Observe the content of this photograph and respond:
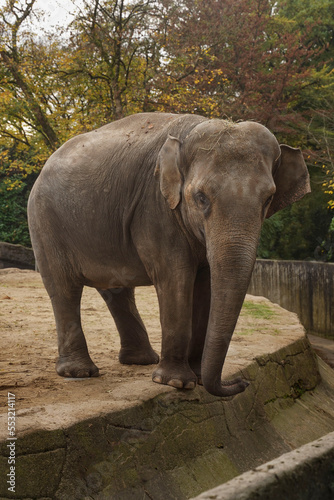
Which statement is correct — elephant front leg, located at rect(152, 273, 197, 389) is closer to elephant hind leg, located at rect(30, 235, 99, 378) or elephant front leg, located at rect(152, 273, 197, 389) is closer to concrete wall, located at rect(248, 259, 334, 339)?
elephant hind leg, located at rect(30, 235, 99, 378)

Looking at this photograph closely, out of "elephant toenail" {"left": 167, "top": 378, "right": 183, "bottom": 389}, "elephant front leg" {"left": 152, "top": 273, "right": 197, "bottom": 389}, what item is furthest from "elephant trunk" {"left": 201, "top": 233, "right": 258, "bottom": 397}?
"elephant toenail" {"left": 167, "top": 378, "right": 183, "bottom": 389}

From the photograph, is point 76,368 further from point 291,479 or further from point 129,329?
point 291,479

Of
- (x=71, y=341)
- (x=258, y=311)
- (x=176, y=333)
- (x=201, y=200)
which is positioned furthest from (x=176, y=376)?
(x=258, y=311)

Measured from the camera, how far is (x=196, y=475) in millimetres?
4305

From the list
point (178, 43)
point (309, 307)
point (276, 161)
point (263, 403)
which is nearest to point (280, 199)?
point (276, 161)

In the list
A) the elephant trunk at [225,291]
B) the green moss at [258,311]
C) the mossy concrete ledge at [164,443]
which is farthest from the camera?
the green moss at [258,311]

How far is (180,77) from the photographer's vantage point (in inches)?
571

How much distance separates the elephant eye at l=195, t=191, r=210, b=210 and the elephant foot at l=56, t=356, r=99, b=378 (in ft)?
6.19

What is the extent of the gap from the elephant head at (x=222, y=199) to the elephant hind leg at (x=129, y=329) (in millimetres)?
1594

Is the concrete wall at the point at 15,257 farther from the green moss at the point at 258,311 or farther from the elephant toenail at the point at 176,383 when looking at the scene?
the elephant toenail at the point at 176,383

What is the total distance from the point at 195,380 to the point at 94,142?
2127 mm

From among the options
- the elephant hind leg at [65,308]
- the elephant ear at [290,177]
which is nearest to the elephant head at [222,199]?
the elephant ear at [290,177]

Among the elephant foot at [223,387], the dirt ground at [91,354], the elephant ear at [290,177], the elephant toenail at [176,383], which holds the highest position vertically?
the elephant ear at [290,177]

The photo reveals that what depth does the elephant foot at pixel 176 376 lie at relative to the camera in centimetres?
452
